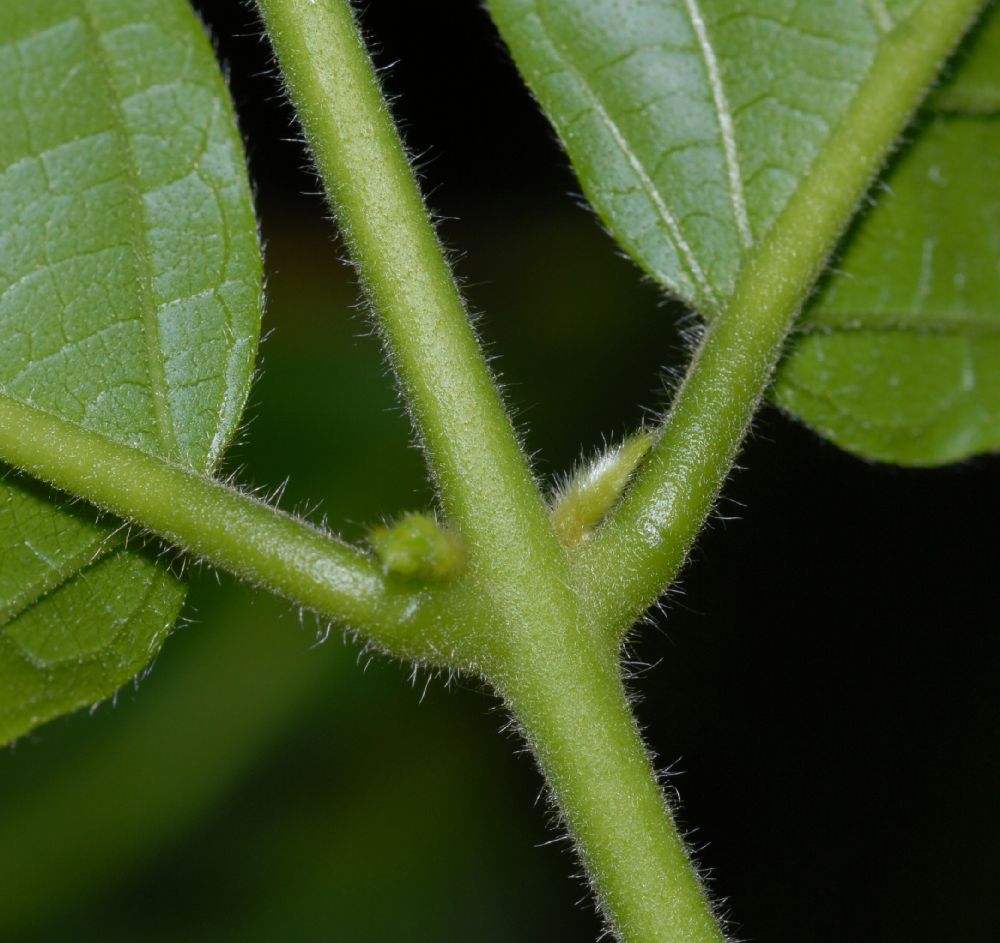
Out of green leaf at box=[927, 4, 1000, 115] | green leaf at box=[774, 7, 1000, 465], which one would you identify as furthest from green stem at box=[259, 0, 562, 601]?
green leaf at box=[927, 4, 1000, 115]

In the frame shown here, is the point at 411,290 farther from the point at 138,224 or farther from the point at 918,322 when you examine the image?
the point at 918,322

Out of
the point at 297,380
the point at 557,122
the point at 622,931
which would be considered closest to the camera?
the point at 622,931

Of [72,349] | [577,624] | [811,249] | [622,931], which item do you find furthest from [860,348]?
[72,349]

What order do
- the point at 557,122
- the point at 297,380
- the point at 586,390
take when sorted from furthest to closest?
the point at 586,390, the point at 297,380, the point at 557,122

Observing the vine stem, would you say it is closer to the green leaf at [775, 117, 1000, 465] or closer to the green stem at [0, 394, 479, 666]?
the green stem at [0, 394, 479, 666]

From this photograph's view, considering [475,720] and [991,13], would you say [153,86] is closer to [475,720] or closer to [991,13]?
[991,13]

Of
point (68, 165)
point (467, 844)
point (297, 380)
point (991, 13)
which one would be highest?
point (68, 165)

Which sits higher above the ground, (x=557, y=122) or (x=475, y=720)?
(x=557, y=122)

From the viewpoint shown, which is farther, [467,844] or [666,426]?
[467,844]
